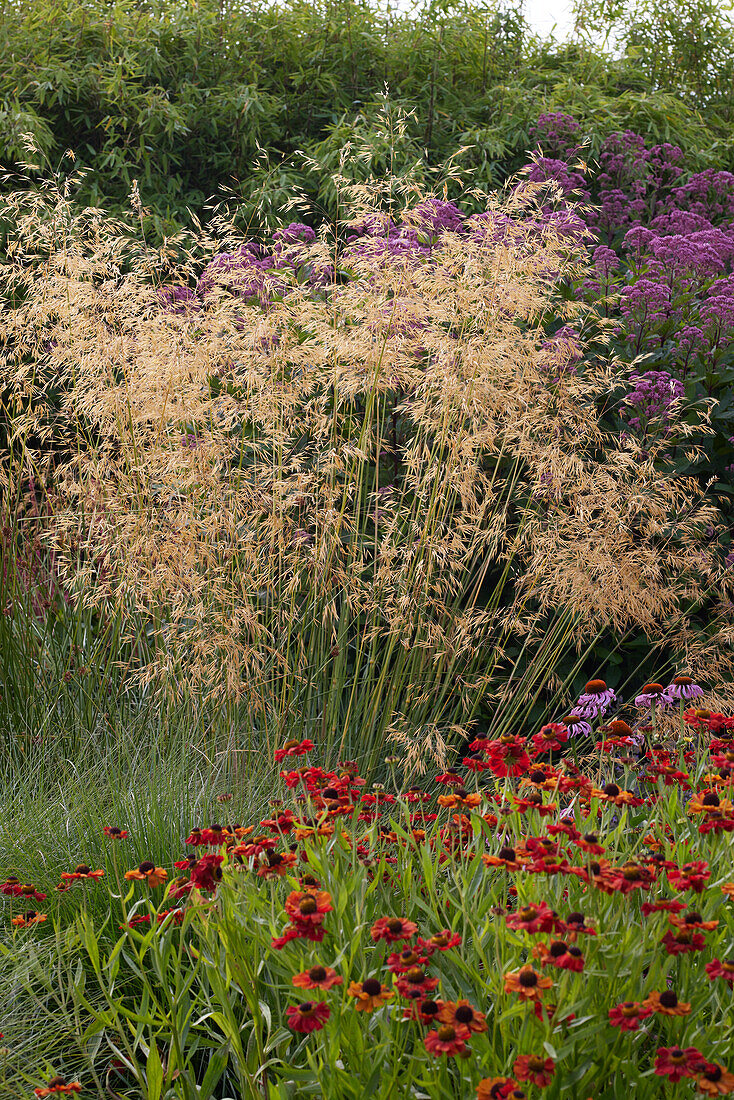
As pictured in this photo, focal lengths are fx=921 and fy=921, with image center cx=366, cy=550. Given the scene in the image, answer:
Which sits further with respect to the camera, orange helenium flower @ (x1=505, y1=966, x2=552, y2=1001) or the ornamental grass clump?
the ornamental grass clump

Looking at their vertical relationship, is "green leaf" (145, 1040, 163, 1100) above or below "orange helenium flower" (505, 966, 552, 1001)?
below

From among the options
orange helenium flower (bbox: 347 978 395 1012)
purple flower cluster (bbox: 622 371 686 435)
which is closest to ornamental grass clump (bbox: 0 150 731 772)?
purple flower cluster (bbox: 622 371 686 435)

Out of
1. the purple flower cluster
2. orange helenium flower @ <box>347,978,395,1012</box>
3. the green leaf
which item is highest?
the purple flower cluster

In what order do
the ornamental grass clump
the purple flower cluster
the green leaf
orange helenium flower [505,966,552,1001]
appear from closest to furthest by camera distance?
orange helenium flower [505,966,552,1001], the green leaf, the ornamental grass clump, the purple flower cluster

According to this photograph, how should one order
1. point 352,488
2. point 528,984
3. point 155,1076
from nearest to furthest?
1. point 528,984
2. point 155,1076
3. point 352,488

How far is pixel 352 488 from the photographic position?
3100 millimetres

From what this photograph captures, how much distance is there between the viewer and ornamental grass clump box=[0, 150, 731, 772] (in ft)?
9.43

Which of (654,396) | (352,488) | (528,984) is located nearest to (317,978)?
(528,984)

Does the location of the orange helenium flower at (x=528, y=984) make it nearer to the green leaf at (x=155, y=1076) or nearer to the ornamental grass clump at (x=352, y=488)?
the green leaf at (x=155, y=1076)

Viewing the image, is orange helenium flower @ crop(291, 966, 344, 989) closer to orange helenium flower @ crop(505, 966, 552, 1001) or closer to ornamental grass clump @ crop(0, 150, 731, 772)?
orange helenium flower @ crop(505, 966, 552, 1001)

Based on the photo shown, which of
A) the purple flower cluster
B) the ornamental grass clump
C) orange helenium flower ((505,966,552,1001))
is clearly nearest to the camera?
orange helenium flower ((505,966,552,1001))

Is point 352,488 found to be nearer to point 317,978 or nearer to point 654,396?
point 654,396

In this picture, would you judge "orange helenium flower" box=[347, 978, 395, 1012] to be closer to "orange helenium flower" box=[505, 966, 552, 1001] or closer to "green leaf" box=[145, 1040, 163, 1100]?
"orange helenium flower" box=[505, 966, 552, 1001]

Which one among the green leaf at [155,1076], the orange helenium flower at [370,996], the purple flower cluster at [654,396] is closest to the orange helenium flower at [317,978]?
the orange helenium flower at [370,996]
